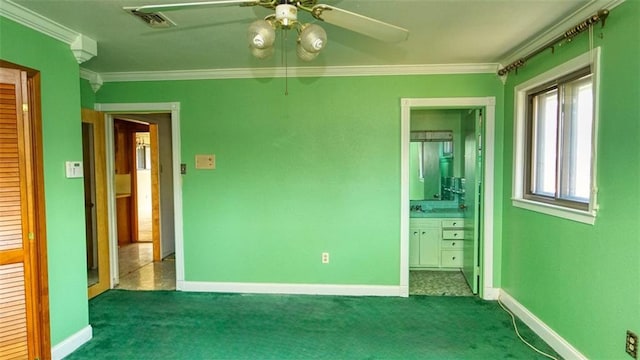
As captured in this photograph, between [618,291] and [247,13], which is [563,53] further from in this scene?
[247,13]

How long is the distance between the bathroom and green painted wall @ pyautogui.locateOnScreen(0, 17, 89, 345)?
310 cm

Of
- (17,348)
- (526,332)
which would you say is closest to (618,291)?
(526,332)

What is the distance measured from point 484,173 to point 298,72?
2.11 m

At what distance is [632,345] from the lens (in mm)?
1926

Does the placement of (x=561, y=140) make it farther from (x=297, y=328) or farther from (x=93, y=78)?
(x=93, y=78)

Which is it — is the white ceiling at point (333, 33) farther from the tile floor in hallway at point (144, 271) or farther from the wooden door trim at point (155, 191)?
the tile floor in hallway at point (144, 271)

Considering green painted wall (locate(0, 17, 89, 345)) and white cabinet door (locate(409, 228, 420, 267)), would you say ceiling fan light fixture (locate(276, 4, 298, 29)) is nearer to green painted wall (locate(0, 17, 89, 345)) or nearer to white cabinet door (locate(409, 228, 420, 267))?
green painted wall (locate(0, 17, 89, 345))

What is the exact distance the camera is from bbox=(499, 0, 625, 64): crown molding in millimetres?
2078

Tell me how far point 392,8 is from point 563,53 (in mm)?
1299

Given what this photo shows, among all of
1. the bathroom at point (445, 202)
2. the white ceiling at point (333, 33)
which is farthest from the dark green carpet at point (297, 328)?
the white ceiling at point (333, 33)

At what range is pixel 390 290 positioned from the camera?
3.70m

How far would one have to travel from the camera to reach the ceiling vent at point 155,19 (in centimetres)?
218

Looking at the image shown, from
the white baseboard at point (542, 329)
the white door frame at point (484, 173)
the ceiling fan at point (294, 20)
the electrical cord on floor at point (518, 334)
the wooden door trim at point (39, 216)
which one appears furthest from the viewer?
the white door frame at point (484, 173)

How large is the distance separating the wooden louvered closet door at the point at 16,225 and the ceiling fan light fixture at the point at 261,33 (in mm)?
1731
